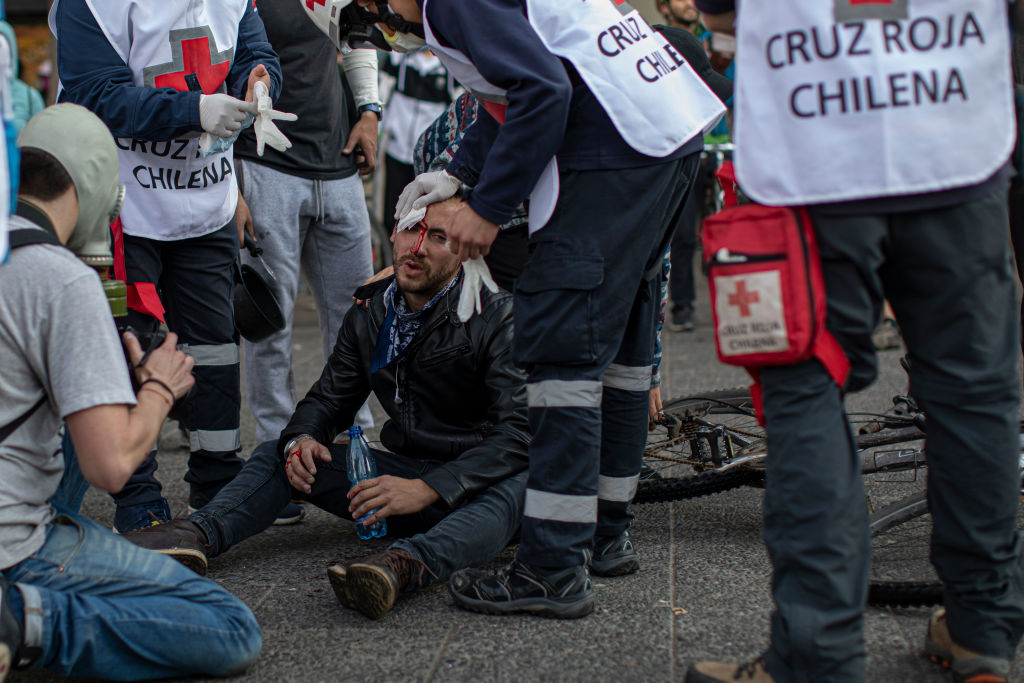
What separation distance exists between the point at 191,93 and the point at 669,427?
1772 mm

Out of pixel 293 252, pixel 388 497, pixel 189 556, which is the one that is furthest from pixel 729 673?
Result: pixel 293 252

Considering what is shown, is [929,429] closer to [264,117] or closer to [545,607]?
[545,607]

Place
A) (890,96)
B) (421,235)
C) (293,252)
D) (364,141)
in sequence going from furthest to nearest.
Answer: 1. (364,141)
2. (293,252)
3. (421,235)
4. (890,96)

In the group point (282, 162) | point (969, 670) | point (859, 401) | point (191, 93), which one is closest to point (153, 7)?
point (191, 93)

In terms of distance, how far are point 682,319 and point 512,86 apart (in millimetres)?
4836

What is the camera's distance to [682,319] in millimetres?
7031

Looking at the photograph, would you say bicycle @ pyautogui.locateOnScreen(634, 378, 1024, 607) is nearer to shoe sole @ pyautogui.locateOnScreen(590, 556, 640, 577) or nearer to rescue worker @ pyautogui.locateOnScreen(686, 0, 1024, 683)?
shoe sole @ pyautogui.locateOnScreen(590, 556, 640, 577)

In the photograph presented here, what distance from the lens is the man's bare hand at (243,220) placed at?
3776mm

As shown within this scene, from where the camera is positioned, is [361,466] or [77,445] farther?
[361,466]

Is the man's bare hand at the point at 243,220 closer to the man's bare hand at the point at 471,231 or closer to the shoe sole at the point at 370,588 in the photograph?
the man's bare hand at the point at 471,231

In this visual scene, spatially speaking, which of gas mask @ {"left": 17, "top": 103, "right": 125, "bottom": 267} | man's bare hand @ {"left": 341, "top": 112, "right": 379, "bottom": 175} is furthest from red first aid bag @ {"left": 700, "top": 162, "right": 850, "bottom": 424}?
man's bare hand @ {"left": 341, "top": 112, "right": 379, "bottom": 175}

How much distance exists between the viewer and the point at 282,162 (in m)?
4.07

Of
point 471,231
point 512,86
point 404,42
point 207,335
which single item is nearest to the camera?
point 512,86

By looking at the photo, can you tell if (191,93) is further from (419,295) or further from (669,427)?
(669,427)
